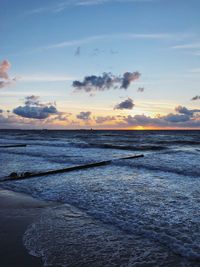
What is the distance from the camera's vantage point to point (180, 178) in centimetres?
1333

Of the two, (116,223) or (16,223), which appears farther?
(116,223)

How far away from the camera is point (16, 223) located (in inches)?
257

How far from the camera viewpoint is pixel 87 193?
33.1ft

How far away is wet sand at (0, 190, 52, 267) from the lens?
15.2 feet

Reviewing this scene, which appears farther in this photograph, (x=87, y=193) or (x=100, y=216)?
(x=87, y=193)

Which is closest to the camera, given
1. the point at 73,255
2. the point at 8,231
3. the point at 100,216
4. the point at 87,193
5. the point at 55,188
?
the point at 73,255

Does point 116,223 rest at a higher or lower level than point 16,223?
lower

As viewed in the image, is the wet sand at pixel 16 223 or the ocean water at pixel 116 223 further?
the ocean water at pixel 116 223

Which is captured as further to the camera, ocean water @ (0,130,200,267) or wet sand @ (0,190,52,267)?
ocean water @ (0,130,200,267)

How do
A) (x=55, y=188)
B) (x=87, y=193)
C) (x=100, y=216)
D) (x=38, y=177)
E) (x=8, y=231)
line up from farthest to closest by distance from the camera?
(x=38, y=177) < (x=55, y=188) < (x=87, y=193) < (x=100, y=216) < (x=8, y=231)

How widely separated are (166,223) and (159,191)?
3609 mm

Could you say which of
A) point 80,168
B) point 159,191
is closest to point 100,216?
point 159,191

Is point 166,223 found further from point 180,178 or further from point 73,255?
point 180,178

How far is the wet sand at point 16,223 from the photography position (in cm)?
462
